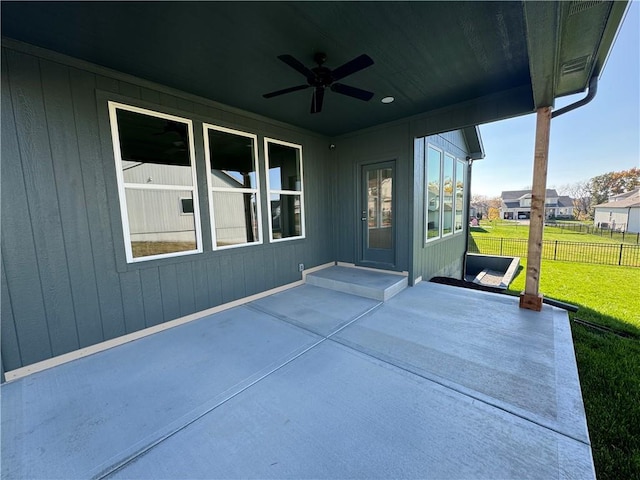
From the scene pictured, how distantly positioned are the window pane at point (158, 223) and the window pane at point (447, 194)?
520 cm

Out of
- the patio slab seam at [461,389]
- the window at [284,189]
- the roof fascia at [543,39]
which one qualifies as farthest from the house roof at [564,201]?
the patio slab seam at [461,389]

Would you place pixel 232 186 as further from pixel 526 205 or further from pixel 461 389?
pixel 526 205

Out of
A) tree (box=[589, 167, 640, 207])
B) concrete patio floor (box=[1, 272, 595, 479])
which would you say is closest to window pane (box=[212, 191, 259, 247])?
concrete patio floor (box=[1, 272, 595, 479])

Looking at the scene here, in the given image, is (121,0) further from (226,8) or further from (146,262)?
(146,262)

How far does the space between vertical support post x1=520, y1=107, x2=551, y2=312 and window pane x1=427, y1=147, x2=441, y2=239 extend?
182 cm

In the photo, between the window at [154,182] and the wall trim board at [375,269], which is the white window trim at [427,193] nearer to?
the wall trim board at [375,269]

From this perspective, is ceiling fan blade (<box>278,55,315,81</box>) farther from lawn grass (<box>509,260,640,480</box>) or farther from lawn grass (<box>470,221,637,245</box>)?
lawn grass (<box>470,221,637,245</box>)

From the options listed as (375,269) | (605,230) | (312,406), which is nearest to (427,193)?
(375,269)

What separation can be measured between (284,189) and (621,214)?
26.6 m

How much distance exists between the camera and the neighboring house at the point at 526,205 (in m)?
32.1

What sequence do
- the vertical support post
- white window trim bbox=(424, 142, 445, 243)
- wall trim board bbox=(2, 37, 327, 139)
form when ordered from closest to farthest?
wall trim board bbox=(2, 37, 327, 139)
the vertical support post
white window trim bbox=(424, 142, 445, 243)

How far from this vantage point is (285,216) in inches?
182

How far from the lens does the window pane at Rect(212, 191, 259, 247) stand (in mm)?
3637

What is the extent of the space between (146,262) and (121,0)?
2353mm
